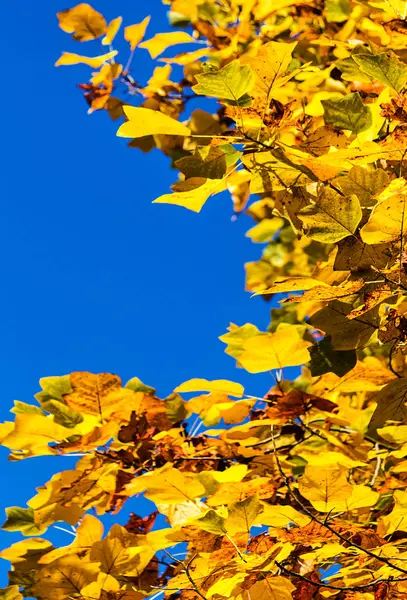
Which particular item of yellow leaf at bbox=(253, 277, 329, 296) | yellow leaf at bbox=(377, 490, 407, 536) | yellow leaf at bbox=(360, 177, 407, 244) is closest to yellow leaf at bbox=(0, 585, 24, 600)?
yellow leaf at bbox=(377, 490, 407, 536)

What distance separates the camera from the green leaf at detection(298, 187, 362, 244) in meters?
0.82

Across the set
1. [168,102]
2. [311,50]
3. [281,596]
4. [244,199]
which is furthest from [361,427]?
[168,102]

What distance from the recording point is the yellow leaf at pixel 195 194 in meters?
0.85

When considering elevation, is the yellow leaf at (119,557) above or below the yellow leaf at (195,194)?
below

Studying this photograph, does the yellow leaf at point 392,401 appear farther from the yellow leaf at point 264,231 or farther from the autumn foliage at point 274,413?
the yellow leaf at point 264,231

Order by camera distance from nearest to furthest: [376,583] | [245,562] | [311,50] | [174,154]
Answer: [245,562] → [376,583] → [311,50] → [174,154]

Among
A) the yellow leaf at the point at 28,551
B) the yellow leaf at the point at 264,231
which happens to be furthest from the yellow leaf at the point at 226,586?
the yellow leaf at the point at 264,231

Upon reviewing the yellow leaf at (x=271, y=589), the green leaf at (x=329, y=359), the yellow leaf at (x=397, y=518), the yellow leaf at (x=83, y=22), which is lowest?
the yellow leaf at (x=271, y=589)

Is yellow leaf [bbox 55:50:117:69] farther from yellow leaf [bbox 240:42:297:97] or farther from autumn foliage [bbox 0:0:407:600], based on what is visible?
yellow leaf [bbox 240:42:297:97]

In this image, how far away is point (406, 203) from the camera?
0.79m

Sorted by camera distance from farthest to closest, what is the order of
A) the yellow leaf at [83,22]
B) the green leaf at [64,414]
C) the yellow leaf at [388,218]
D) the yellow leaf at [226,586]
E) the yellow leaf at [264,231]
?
the yellow leaf at [264,231] < the yellow leaf at [83,22] < the green leaf at [64,414] < the yellow leaf at [226,586] < the yellow leaf at [388,218]

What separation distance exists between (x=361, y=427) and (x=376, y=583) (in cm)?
58

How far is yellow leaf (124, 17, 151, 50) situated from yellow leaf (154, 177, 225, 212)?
1.15 metres

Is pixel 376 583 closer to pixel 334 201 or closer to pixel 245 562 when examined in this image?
Result: pixel 245 562
